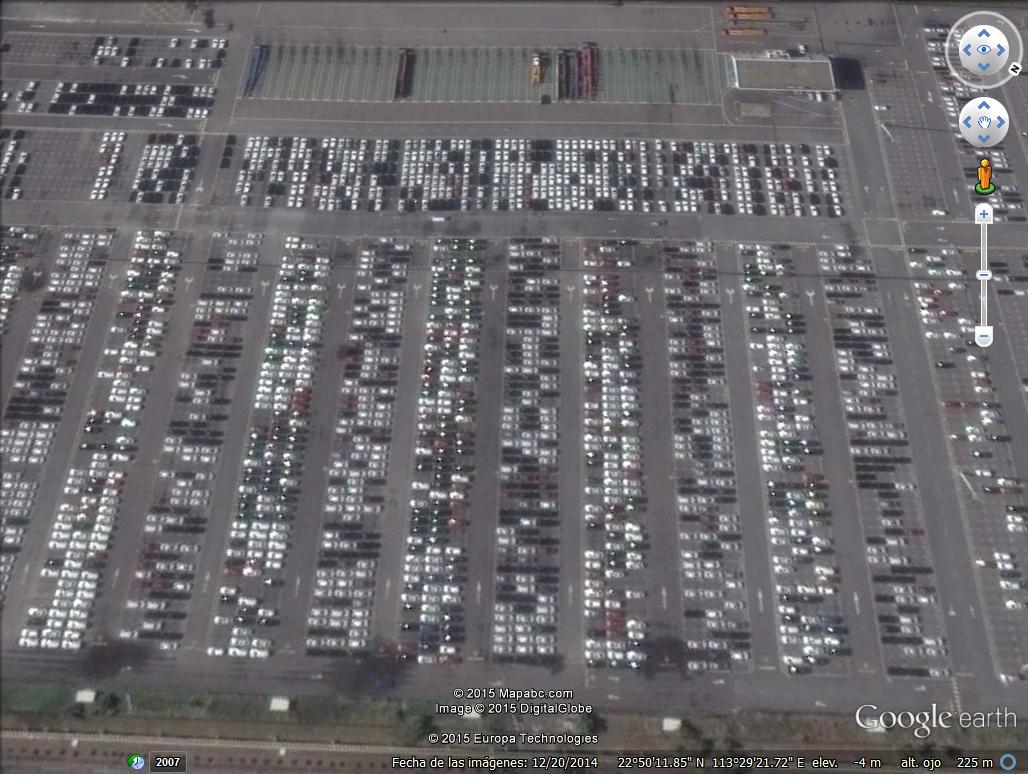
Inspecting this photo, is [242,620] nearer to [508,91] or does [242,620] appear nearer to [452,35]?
[508,91]

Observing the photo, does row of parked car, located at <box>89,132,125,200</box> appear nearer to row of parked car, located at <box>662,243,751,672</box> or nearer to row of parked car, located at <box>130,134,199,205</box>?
row of parked car, located at <box>130,134,199,205</box>

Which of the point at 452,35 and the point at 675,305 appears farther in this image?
the point at 452,35

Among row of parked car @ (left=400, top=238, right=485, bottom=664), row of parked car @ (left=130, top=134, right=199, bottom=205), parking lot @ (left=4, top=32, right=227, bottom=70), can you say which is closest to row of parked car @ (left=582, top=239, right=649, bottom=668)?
Result: row of parked car @ (left=400, top=238, right=485, bottom=664)

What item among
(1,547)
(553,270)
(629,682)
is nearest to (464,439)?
(553,270)

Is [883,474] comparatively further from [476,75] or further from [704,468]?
[476,75]

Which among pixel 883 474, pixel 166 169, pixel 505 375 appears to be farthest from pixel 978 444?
pixel 166 169
